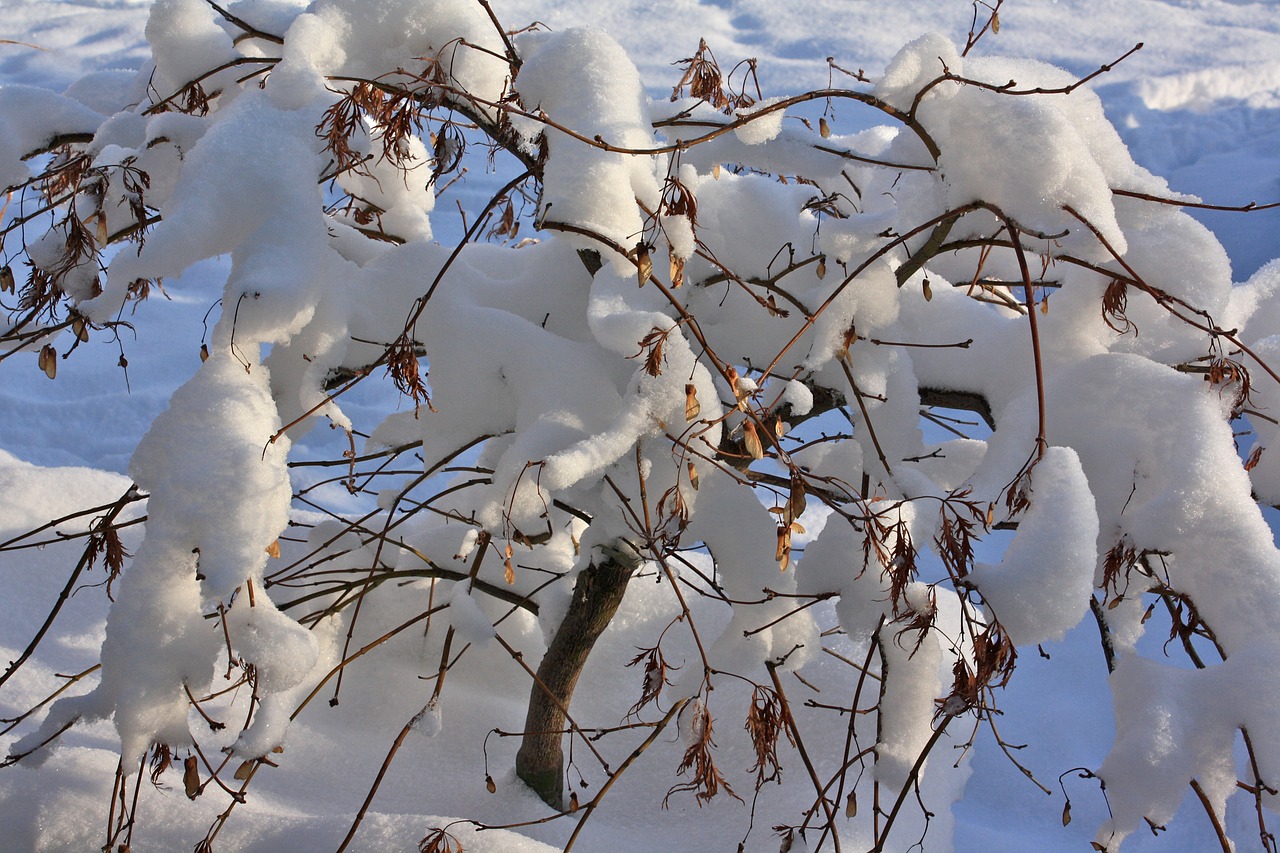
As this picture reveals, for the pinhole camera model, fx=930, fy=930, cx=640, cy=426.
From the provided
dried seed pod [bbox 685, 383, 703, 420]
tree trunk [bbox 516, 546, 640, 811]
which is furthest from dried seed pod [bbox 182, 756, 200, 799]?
dried seed pod [bbox 685, 383, 703, 420]

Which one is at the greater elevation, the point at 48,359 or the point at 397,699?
the point at 48,359

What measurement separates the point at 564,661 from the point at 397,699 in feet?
1.32

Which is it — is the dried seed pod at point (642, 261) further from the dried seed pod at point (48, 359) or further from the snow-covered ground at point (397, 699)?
the dried seed pod at point (48, 359)

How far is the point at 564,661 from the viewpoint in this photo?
1.30 m

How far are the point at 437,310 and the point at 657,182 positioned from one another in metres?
0.27

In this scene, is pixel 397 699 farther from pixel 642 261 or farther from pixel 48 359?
pixel 642 261

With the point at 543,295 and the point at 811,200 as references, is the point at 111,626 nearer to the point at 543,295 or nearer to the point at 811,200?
the point at 543,295

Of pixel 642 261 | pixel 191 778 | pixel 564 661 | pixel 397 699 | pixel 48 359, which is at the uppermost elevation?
pixel 642 261

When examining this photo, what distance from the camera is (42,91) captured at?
115cm

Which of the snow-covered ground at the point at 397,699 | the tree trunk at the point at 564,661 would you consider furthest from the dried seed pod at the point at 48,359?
the tree trunk at the point at 564,661

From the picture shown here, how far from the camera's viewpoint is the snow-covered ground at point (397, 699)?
1083mm

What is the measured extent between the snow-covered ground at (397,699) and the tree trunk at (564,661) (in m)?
0.04

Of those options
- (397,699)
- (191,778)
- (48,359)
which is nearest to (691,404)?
(191,778)

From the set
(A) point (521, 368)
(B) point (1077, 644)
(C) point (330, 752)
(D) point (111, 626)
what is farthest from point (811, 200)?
(B) point (1077, 644)
